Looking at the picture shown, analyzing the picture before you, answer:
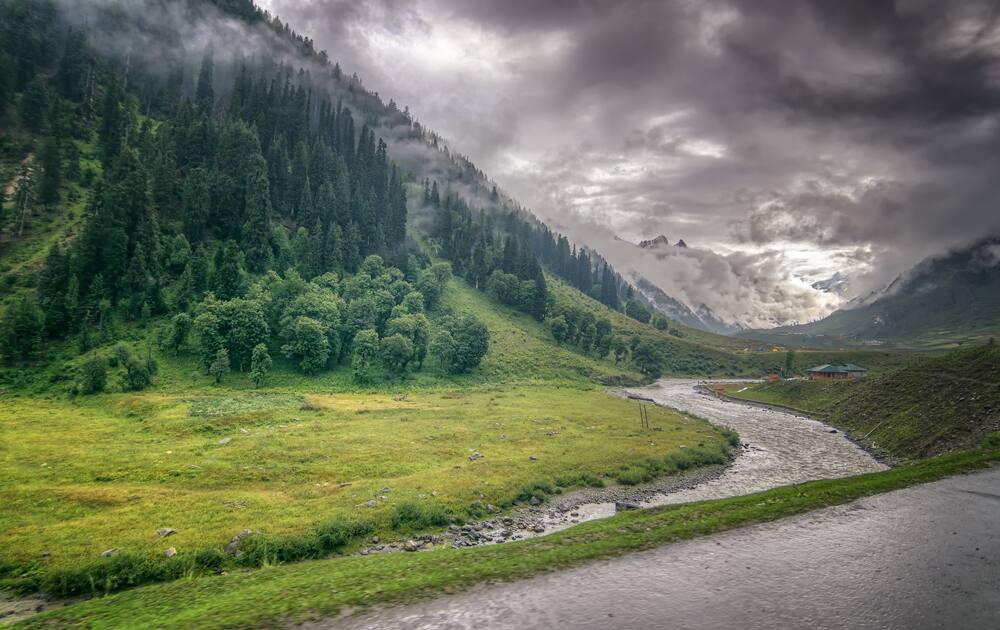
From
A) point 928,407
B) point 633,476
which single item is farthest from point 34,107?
point 928,407

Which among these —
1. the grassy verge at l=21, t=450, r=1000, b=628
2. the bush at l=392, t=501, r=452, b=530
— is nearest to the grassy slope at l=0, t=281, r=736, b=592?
the bush at l=392, t=501, r=452, b=530

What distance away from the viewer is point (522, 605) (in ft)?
56.4

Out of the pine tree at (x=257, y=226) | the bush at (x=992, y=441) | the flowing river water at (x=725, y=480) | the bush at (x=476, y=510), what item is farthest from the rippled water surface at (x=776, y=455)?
the pine tree at (x=257, y=226)

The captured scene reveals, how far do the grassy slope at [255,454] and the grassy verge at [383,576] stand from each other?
7.42 metres

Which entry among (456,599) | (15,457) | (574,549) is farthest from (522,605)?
(15,457)

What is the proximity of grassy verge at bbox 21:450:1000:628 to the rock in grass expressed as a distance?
4.44 metres

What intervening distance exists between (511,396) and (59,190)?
119050 millimetres

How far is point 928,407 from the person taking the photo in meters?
63.0

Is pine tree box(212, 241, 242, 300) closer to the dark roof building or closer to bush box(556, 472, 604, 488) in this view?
bush box(556, 472, 604, 488)

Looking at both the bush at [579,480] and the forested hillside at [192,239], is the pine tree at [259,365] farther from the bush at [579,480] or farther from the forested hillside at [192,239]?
the bush at [579,480]

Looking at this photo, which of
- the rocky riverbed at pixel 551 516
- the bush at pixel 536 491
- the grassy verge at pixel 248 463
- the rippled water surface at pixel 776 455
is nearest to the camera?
the grassy verge at pixel 248 463

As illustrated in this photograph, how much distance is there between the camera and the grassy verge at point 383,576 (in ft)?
57.4

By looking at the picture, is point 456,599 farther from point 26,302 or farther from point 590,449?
point 26,302

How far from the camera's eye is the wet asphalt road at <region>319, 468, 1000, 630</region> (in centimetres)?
1545
